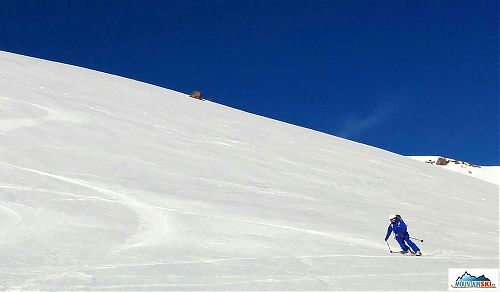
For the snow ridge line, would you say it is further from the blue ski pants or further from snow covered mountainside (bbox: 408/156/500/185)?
snow covered mountainside (bbox: 408/156/500/185)

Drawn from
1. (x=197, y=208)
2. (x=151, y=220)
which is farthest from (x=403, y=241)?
(x=151, y=220)

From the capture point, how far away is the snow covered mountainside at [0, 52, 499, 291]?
22.1 ft

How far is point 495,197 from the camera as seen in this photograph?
18.6 m

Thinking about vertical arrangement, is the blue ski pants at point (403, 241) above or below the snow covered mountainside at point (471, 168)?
below

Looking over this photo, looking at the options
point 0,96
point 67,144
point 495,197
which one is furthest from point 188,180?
point 495,197

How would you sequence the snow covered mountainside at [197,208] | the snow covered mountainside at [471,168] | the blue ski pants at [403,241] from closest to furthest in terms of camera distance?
the snow covered mountainside at [197,208], the blue ski pants at [403,241], the snow covered mountainside at [471,168]

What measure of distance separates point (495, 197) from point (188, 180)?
11.6 m

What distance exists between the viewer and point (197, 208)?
9.69m

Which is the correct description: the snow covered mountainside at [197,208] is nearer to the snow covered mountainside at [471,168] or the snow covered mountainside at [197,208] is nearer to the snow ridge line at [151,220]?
the snow ridge line at [151,220]

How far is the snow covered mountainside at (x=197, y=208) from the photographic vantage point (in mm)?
6746

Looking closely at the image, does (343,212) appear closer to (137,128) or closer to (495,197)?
(137,128)

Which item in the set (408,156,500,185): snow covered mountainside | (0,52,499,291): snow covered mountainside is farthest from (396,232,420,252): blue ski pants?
(408,156,500,185): snow covered mountainside

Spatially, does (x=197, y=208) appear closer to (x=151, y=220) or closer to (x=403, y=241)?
(x=151, y=220)

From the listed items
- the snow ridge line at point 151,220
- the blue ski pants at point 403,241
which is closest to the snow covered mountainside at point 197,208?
the snow ridge line at point 151,220
